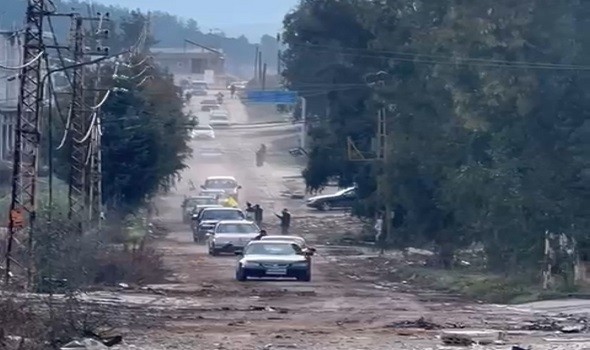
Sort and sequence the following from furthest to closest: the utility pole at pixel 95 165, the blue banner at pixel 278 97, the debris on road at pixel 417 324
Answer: the blue banner at pixel 278 97 → the utility pole at pixel 95 165 → the debris on road at pixel 417 324

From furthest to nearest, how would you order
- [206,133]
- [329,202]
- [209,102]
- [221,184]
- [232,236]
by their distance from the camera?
[209,102] < [206,133] < [329,202] < [221,184] < [232,236]

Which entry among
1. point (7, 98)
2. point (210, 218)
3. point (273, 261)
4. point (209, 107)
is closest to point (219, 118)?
point (209, 107)

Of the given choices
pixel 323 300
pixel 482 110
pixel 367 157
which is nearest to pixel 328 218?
pixel 367 157

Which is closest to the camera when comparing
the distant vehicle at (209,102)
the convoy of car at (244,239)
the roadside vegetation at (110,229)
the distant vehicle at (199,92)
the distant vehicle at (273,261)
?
the roadside vegetation at (110,229)

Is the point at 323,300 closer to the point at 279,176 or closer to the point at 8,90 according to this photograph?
the point at 8,90

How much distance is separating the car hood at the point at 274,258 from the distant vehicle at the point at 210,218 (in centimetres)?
2053

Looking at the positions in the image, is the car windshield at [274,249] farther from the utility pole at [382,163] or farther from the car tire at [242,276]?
the utility pole at [382,163]

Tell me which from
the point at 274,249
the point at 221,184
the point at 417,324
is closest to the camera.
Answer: the point at 417,324

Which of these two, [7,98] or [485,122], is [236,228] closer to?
[485,122]

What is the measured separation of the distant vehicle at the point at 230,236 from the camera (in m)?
55.8

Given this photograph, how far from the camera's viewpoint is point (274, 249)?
43125 mm

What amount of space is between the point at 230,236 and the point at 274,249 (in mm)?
13297

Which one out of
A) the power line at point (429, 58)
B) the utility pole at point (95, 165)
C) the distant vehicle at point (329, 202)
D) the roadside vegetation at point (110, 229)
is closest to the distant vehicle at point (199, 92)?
the distant vehicle at point (329, 202)

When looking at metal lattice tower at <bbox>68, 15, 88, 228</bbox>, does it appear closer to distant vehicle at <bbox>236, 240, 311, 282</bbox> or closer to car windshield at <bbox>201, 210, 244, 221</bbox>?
distant vehicle at <bbox>236, 240, 311, 282</bbox>
